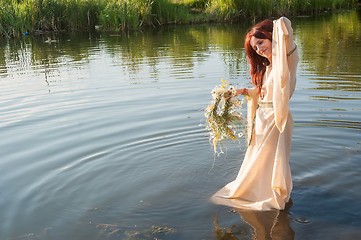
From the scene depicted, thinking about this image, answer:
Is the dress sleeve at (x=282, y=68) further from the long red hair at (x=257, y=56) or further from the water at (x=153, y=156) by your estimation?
the water at (x=153, y=156)

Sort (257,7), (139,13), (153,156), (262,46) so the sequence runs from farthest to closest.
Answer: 1. (139,13)
2. (257,7)
3. (153,156)
4. (262,46)

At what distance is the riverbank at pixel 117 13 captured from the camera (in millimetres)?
24875

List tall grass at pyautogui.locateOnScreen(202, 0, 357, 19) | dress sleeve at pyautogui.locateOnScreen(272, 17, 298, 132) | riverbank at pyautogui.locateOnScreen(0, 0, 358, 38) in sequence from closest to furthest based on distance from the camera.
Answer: dress sleeve at pyautogui.locateOnScreen(272, 17, 298, 132) → riverbank at pyautogui.locateOnScreen(0, 0, 358, 38) → tall grass at pyautogui.locateOnScreen(202, 0, 357, 19)

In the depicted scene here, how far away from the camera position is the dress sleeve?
12.5ft

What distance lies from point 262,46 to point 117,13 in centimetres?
2325

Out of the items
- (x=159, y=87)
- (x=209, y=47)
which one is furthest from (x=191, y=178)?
(x=209, y=47)

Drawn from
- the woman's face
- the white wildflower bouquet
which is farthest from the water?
the woman's face

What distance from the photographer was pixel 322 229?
4.09 meters

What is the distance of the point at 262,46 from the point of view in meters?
4.12

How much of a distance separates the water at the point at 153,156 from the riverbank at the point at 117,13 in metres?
12.9

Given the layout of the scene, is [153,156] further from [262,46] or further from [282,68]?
[282,68]

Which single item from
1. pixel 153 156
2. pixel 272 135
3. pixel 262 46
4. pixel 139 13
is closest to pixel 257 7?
pixel 139 13

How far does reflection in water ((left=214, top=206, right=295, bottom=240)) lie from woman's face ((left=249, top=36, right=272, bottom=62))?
1618 millimetres

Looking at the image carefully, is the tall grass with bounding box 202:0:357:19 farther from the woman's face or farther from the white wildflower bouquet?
the woman's face
